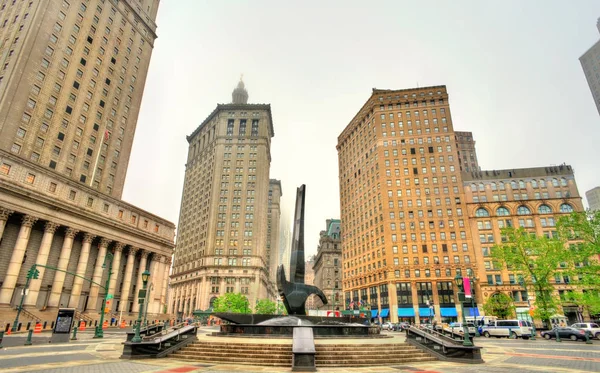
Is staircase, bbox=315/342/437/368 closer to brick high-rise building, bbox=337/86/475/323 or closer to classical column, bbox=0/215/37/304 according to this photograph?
classical column, bbox=0/215/37/304

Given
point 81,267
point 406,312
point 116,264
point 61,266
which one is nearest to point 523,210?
point 406,312

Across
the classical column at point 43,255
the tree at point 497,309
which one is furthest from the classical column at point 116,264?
the tree at point 497,309

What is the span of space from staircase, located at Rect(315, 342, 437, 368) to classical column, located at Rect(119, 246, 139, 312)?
52650 millimetres

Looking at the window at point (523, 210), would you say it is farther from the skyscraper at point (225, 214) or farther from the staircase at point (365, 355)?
the skyscraper at point (225, 214)

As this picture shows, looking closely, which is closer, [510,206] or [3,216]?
[3,216]

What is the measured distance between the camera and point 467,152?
116688 mm

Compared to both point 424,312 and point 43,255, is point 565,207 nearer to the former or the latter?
point 424,312

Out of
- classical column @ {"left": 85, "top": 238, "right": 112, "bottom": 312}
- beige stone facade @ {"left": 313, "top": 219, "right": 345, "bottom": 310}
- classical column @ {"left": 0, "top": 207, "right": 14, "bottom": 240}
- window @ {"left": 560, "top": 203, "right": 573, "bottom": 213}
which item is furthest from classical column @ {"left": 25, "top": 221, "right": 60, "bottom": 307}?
beige stone facade @ {"left": 313, "top": 219, "right": 345, "bottom": 310}

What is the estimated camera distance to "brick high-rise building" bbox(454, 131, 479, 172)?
11338 cm

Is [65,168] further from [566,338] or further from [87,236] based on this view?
[566,338]

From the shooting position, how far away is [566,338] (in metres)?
33.1

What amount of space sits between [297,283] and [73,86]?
57871 millimetres

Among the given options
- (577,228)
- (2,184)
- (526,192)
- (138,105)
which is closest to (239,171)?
(138,105)

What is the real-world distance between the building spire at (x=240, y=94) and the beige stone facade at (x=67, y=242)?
109856mm
